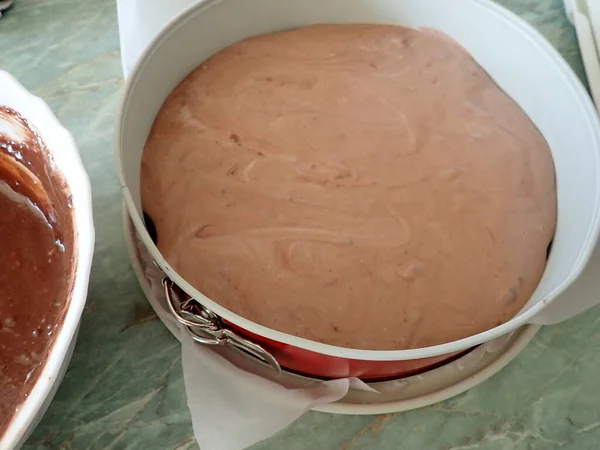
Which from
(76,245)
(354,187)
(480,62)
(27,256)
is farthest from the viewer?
(480,62)

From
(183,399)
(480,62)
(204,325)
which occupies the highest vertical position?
(480,62)

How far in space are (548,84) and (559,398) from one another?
1.47ft

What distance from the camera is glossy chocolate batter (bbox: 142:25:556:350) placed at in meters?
0.72

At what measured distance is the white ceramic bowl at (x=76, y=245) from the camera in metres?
0.49

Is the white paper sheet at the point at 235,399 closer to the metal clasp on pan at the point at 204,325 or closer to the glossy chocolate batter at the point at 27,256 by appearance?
the metal clasp on pan at the point at 204,325

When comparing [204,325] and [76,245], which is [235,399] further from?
[76,245]

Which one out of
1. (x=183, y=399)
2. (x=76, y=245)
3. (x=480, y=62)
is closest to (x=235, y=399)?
(x=183, y=399)

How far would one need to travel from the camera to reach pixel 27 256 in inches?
27.1

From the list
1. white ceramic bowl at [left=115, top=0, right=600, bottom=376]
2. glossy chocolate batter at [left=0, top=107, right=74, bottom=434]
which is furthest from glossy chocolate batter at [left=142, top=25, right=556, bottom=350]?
glossy chocolate batter at [left=0, top=107, right=74, bottom=434]

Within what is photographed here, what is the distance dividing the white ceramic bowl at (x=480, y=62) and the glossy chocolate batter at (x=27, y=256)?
0.09 m

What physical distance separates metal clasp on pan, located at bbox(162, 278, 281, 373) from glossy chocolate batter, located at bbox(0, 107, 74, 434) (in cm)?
12

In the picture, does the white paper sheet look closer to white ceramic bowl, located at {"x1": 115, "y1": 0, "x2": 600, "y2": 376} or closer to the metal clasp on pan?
the metal clasp on pan

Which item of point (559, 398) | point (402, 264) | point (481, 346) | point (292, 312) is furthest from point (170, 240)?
point (559, 398)

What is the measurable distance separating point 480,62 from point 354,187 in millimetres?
341
